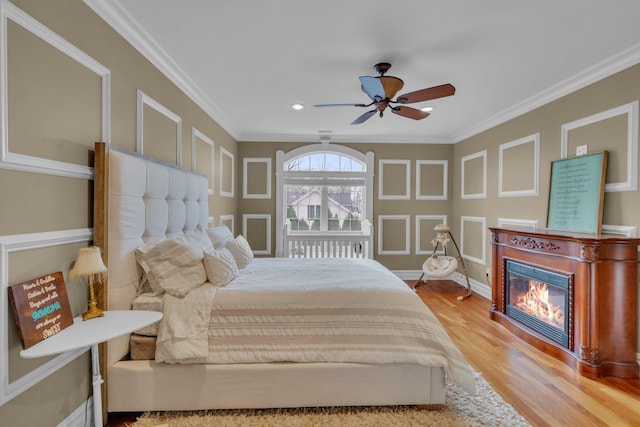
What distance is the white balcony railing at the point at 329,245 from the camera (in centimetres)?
495

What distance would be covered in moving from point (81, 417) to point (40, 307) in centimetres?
76

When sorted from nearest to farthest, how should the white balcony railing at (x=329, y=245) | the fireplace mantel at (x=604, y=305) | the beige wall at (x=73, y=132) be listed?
the beige wall at (x=73, y=132), the fireplace mantel at (x=604, y=305), the white balcony railing at (x=329, y=245)

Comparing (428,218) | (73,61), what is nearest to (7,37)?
(73,61)

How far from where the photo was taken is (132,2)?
1770 mm

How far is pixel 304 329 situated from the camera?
187 centimetres

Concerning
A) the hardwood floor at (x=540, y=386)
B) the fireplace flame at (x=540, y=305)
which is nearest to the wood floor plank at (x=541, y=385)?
the hardwood floor at (x=540, y=386)

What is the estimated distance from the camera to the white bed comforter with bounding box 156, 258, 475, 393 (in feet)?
5.85

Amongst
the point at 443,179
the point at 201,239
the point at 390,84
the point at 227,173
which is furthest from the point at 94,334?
the point at 443,179

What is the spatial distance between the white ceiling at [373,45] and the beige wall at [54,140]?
0.90 feet

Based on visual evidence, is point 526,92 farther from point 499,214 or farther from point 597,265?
point 597,265

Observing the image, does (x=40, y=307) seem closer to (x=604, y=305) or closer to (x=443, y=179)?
(x=604, y=305)

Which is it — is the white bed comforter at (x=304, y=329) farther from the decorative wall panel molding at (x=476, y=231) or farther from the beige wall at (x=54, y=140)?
the decorative wall panel molding at (x=476, y=231)

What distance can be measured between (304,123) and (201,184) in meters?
1.87

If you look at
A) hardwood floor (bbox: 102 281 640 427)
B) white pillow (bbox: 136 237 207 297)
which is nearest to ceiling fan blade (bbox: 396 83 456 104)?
white pillow (bbox: 136 237 207 297)
